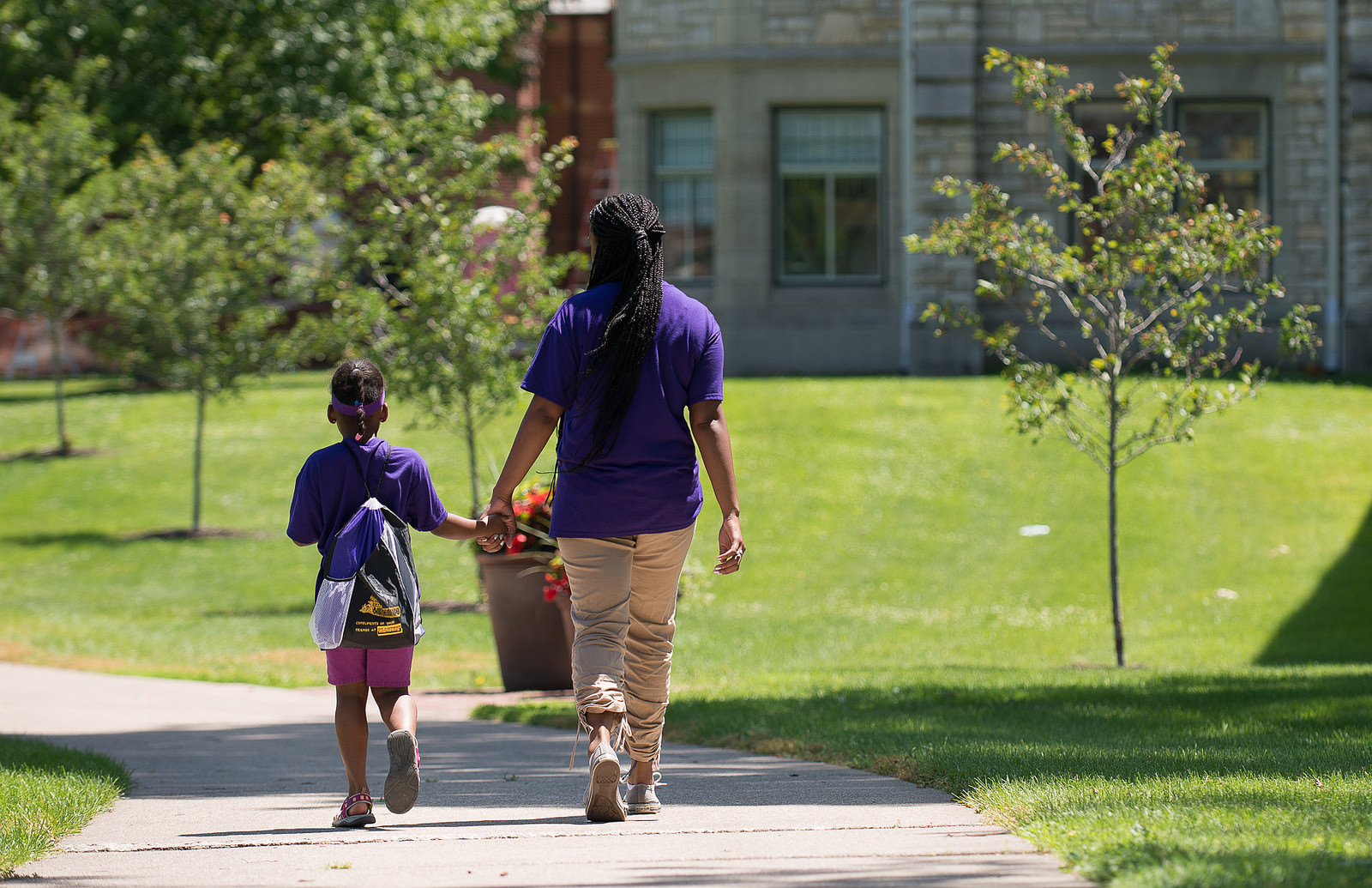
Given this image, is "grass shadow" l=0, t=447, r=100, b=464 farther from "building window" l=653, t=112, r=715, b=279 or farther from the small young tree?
the small young tree

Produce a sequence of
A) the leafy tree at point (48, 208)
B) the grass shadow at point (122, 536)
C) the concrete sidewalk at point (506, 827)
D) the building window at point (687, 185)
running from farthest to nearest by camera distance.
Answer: the building window at point (687, 185) → the leafy tree at point (48, 208) → the grass shadow at point (122, 536) → the concrete sidewalk at point (506, 827)

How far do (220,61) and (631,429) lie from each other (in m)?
26.1

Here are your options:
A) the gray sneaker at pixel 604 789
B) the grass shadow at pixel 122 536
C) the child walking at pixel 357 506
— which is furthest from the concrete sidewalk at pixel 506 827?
the grass shadow at pixel 122 536

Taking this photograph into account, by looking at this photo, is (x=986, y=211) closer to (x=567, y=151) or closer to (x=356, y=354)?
(x=567, y=151)

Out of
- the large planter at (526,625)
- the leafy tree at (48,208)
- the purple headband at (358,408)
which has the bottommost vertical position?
the large planter at (526,625)

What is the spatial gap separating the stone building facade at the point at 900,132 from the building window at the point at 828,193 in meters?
0.03

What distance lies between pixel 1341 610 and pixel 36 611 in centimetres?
1279

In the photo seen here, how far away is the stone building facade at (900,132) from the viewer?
71.5 ft

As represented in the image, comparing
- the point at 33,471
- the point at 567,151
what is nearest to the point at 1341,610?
the point at 567,151

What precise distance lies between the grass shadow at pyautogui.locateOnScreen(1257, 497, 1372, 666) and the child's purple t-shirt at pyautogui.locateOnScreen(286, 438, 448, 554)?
8624 mm

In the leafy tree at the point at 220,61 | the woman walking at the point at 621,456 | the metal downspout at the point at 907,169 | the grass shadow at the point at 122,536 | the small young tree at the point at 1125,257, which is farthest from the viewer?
the leafy tree at the point at 220,61

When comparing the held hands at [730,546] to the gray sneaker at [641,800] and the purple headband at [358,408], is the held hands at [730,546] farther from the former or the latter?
the purple headband at [358,408]

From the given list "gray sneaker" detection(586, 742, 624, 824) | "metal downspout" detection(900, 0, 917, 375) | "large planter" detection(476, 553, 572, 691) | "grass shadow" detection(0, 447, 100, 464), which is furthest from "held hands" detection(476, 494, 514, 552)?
"grass shadow" detection(0, 447, 100, 464)

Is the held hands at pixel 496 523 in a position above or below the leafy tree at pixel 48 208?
below
